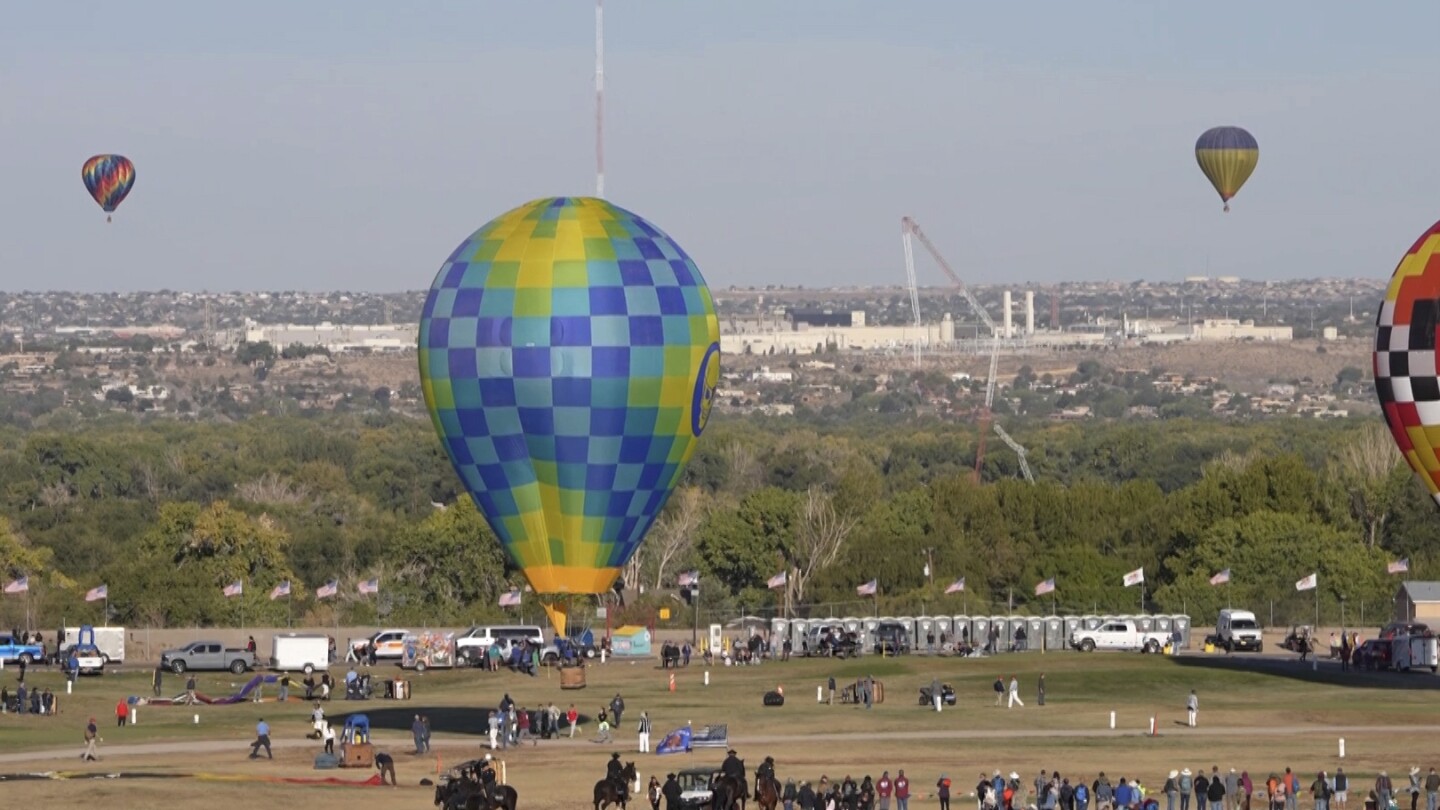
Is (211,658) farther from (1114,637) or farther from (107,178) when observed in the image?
(107,178)

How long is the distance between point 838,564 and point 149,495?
2870 inches

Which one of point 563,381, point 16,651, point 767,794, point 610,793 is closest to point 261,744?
point 563,381

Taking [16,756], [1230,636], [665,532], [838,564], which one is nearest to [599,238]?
[16,756]

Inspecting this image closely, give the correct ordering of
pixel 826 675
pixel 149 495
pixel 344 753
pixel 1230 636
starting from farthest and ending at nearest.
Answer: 1. pixel 149 495
2. pixel 1230 636
3. pixel 826 675
4. pixel 344 753

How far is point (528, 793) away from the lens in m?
63.4

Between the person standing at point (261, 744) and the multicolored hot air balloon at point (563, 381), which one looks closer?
the multicolored hot air balloon at point (563, 381)

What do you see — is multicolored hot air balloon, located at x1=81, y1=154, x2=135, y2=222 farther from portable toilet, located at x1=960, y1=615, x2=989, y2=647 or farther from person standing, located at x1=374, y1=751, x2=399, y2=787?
person standing, located at x1=374, y1=751, x2=399, y2=787

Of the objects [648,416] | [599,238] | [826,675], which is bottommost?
[826,675]

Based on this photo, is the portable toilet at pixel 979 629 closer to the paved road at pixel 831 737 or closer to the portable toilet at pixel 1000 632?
the portable toilet at pixel 1000 632

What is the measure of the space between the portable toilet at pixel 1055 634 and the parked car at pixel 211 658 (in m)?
28.2

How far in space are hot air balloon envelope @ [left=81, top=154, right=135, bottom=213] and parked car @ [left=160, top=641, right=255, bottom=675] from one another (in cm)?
7739

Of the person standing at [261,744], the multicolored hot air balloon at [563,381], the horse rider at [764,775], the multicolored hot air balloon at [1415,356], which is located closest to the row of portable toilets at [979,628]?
the multicolored hot air balloon at [1415,356]

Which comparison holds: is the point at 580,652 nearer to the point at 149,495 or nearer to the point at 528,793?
the point at 528,793

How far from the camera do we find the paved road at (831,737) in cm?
7269
